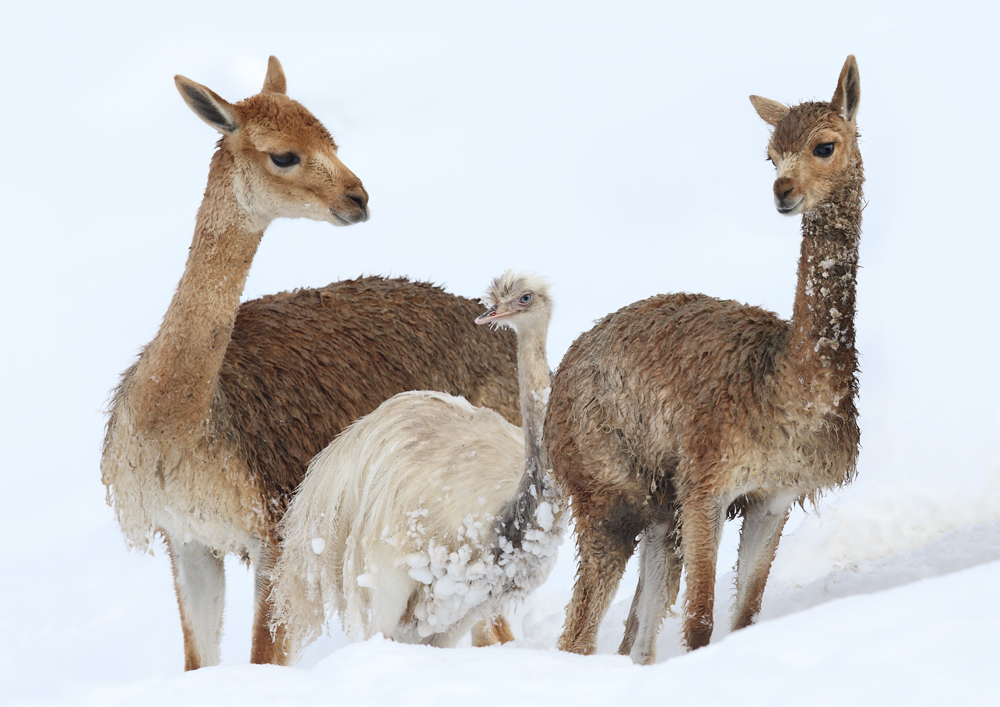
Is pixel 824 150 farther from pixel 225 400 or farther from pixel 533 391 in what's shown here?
pixel 225 400

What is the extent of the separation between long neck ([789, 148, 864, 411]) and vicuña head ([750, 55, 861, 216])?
0.07m

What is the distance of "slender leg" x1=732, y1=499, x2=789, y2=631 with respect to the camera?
16.6 ft

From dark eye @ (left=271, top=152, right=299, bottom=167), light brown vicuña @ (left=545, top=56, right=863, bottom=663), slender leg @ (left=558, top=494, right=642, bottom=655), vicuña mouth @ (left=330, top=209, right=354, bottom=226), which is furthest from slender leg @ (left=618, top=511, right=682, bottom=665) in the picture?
dark eye @ (left=271, top=152, right=299, bottom=167)

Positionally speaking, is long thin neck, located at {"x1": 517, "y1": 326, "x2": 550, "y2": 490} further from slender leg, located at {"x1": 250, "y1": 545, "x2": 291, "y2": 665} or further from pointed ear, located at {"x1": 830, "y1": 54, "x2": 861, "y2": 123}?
pointed ear, located at {"x1": 830, "y1": 54, "x2": 861, "y2": 123}

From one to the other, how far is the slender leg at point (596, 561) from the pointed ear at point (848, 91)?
189 cm

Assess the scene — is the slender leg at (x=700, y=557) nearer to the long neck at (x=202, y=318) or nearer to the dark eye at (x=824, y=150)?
the dark eye at (x=824, y=150)

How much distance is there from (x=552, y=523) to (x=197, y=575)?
2.08 metres

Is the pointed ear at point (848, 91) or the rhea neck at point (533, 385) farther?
the rhea neck at point (533, 385)

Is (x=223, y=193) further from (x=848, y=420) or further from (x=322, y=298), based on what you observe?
(x=848, y=420)

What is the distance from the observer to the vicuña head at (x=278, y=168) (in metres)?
5.75

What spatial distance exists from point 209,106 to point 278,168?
1.44 ft

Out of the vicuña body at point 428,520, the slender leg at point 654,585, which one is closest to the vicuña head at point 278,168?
the vicuña body at point 428,520

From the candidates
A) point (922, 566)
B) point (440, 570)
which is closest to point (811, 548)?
point (922, 566)

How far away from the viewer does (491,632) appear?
7184mm
